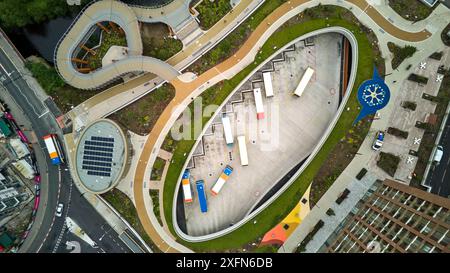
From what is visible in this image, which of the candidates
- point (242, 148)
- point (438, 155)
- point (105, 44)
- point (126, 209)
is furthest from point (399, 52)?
point (126, 209)

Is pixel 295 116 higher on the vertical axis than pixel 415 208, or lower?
higher

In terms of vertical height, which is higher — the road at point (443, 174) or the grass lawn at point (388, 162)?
the grass lawn at point (388, 162)

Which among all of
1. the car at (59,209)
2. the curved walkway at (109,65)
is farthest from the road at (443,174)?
the car at (59,209)

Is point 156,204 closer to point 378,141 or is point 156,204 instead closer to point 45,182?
point 45,182

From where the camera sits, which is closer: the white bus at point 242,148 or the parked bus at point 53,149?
the parked bus at point 53,149

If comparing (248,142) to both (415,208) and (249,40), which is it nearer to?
(249,40)

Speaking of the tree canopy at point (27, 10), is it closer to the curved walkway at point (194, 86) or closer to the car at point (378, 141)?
the curved walkway at point (194, 86)

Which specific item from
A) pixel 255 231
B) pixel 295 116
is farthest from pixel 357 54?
pixel 255 231

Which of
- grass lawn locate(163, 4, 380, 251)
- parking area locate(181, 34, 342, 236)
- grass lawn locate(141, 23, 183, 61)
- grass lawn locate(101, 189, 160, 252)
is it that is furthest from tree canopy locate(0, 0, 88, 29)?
grass lawn locate(163, 4, 380, 251)
